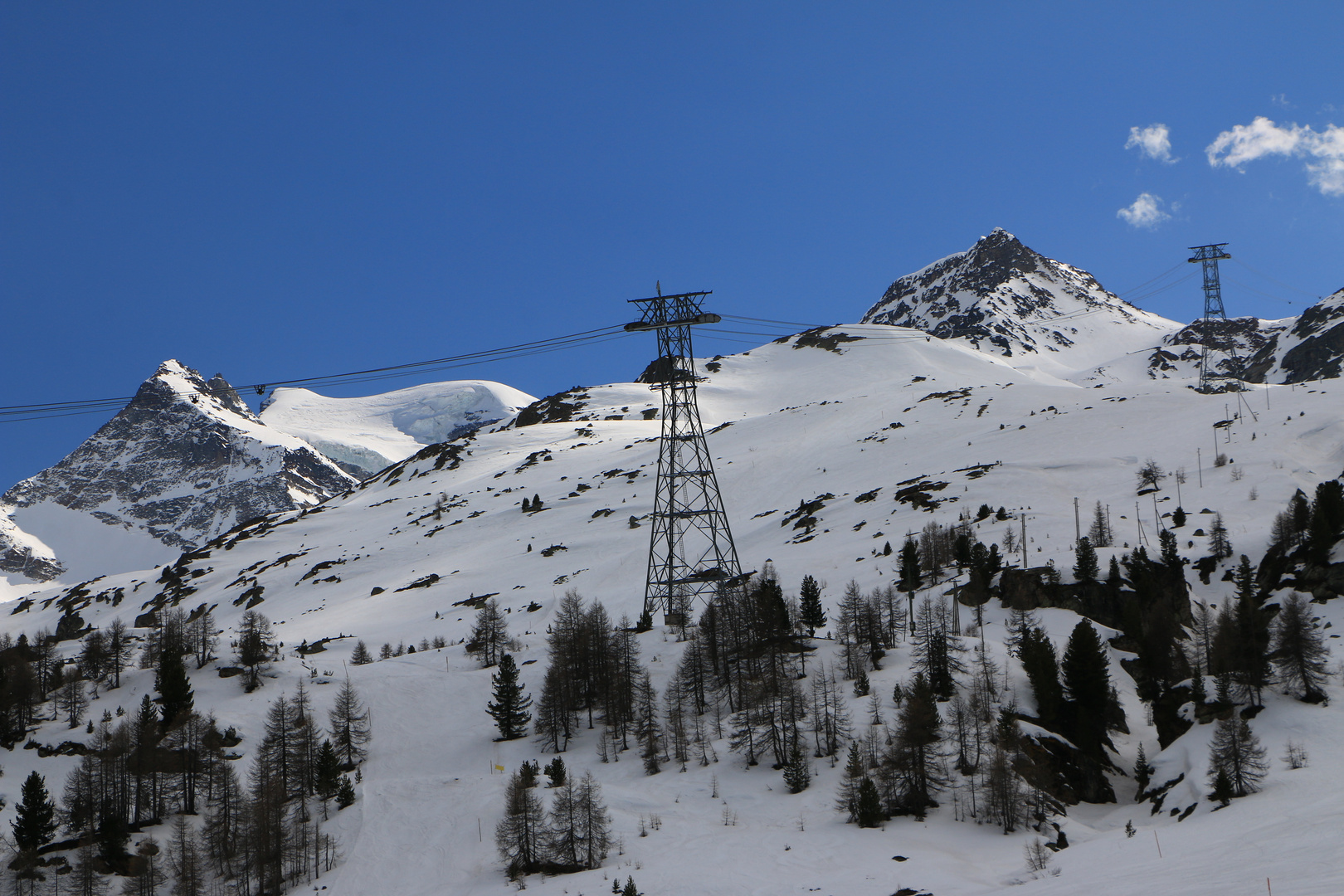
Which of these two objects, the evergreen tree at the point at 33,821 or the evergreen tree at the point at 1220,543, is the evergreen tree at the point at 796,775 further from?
the evergreen tree at the point at 1220,543

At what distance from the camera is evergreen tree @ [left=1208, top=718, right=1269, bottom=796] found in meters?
47.2

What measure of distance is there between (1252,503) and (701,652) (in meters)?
59.7

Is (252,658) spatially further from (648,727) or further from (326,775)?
(648,727)

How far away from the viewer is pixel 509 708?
6688cm

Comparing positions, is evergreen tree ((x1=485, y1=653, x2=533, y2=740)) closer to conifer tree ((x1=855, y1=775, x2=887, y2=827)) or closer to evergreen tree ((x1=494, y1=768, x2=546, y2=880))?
evergreen tree ((x1=494, y1=768, x2=546, y2=880))

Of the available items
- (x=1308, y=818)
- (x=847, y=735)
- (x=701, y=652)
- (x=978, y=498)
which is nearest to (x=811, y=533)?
(x=978, y=498)

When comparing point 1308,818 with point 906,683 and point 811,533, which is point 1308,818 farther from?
point 811,533

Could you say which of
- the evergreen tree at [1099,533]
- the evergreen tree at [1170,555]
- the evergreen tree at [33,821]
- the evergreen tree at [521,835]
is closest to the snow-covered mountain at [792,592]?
the evergreen tree at [521,835]

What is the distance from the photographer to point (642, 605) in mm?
93625

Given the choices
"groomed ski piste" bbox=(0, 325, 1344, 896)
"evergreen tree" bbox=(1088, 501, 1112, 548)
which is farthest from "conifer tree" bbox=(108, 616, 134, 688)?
"evergreen tree" bbox=(1088, 501, 1112, 548)

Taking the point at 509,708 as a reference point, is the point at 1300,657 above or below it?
above

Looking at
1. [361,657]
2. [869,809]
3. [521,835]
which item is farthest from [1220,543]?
[361,657]

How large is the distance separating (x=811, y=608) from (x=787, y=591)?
38.2 feet

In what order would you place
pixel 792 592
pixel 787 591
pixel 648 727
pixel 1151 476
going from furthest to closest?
pixel 1151 476 < pixel 787 591 < pixel 792 592 < pixel 648 727
